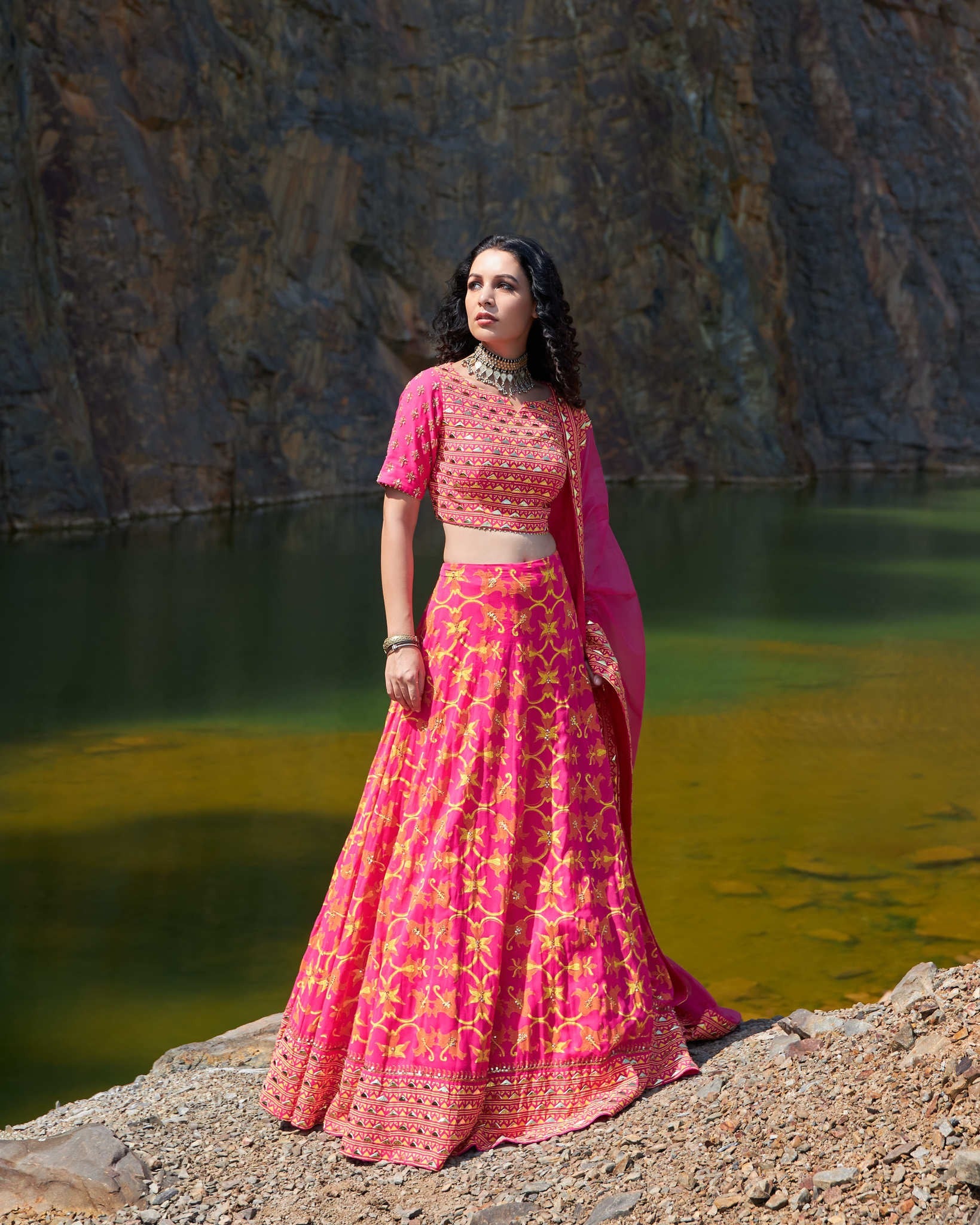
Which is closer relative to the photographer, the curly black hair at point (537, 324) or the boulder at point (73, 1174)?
the boulder at point (73, 1174)

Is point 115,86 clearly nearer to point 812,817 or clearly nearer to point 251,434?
point 251,434

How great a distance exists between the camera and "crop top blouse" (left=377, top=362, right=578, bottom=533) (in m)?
2.78

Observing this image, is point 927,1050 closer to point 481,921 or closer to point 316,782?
point 481,921

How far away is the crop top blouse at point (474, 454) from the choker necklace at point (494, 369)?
2 centimetres

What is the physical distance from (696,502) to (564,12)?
9722 millimetres

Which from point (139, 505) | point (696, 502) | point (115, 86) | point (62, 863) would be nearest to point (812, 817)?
point (62, 863)

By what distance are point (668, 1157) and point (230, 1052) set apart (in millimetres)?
1227

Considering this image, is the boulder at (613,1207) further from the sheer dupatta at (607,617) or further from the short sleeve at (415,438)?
the short sleeve at (415,438)

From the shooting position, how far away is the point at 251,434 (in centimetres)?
1941

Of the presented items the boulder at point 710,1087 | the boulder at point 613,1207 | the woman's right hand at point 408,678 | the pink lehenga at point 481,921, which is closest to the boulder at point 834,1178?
the boulder at point 613,1207

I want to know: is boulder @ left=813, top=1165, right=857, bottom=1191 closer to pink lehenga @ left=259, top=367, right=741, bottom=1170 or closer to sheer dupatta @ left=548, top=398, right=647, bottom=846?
pink lehenga @ left=259, top=367, right=741, bottom=1170

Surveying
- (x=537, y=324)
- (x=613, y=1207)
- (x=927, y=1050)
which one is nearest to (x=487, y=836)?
(x=613, y=1207)

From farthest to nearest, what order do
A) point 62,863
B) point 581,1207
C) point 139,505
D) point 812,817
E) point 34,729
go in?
1. point 139,505
2. point 34,729
3. point 812,817
4. point 62,863
5. point 581,1207

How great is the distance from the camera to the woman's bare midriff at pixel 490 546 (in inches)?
110
